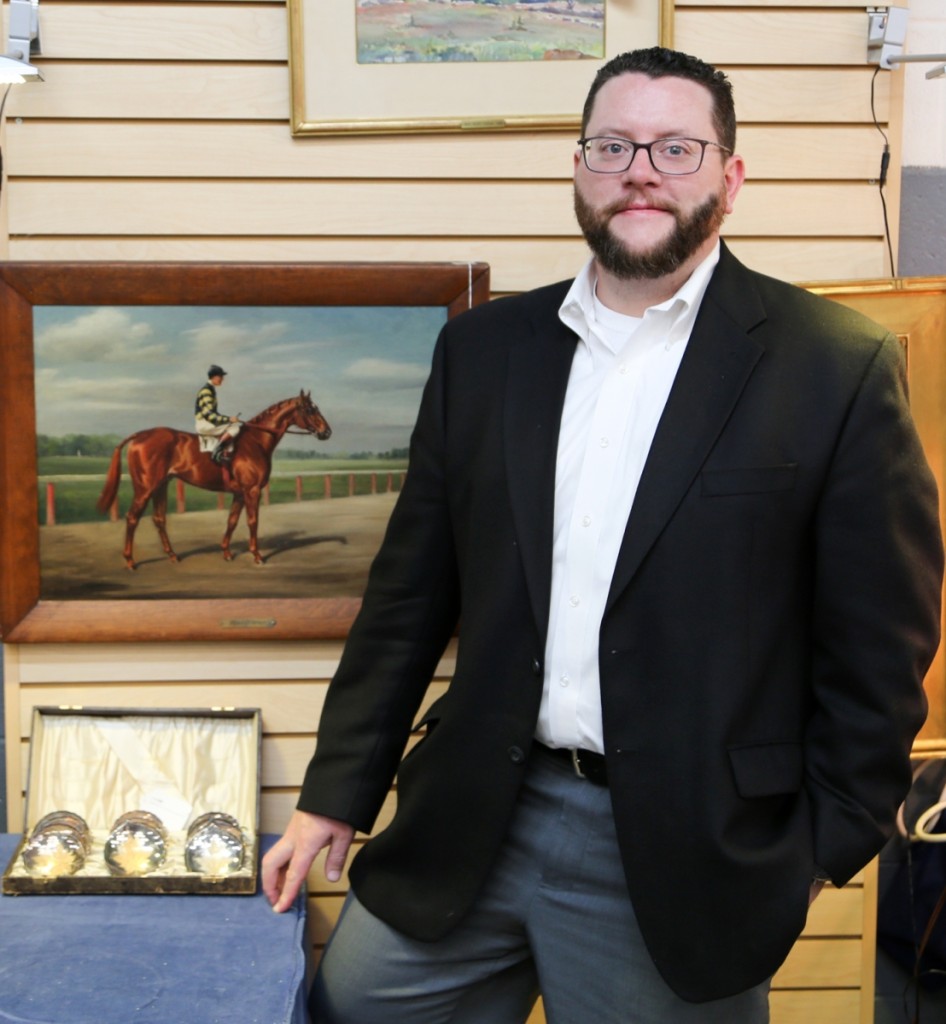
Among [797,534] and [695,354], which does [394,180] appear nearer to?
[695,354]

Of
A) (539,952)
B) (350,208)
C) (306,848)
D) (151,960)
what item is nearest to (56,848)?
(151,960)

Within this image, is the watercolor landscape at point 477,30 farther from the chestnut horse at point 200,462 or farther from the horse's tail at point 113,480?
the horse's tail at point 113,480

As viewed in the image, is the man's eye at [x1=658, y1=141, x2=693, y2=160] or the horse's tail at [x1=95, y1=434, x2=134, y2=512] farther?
the horse's tail at [x1=95, y1=434, x2=134, y2=512]

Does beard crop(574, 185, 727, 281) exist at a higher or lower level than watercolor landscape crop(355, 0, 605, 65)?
lower

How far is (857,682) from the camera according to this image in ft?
5.50

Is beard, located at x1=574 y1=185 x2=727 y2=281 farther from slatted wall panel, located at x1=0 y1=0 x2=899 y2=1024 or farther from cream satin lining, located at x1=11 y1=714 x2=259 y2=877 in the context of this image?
cream satin lining, located at x1=11 y1=714 x2=259 y2=877

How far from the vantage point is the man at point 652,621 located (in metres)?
1.67

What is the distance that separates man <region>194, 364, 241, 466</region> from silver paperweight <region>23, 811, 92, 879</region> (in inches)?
28.6

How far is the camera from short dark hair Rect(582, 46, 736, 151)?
1796mm

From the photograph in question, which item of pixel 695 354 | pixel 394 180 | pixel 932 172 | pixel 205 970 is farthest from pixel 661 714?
pixel 932 172

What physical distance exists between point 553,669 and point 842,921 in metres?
1.12

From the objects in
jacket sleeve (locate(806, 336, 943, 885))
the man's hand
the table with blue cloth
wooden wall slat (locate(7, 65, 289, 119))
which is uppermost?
wooden wall slat (locate(7, 65, 289, 119))

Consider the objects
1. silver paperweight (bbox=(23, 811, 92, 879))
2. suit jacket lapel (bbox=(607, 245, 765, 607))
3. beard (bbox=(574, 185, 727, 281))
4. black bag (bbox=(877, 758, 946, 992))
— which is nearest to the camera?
suit jacket lapel (bbox=(607, 245, 765, 607))

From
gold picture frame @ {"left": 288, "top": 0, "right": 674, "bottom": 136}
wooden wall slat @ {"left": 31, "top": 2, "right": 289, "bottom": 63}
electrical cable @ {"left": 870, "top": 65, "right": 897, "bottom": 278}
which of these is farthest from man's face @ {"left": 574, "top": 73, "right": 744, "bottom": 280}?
wooden wall slat @ {"left": 31, "top": 2, "right": 289, "bottom": 63}
